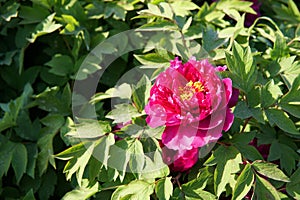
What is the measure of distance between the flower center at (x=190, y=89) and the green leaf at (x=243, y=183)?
0.22 m

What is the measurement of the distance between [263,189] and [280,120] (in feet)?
0.60

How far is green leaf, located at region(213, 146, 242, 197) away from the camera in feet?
4.08

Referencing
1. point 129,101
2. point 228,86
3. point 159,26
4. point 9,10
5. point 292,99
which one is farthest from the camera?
point 9,10

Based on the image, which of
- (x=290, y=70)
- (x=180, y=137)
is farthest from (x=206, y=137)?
(x=290, y=70)

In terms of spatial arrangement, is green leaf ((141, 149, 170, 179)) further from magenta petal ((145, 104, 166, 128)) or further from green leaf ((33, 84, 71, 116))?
green leaf ((33, 84, 71, 116))

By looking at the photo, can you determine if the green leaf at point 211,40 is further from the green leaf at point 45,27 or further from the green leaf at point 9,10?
the green leaf at point 9,10

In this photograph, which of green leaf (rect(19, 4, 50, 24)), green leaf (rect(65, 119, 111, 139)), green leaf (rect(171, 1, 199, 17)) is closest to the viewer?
green leaf (rect(65, 119, 111, 139))

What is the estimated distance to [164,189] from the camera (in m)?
1.26

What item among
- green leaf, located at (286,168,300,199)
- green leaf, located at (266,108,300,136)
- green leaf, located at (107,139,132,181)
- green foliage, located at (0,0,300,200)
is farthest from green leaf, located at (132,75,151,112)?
green leaf, located at (286,168,300,199)

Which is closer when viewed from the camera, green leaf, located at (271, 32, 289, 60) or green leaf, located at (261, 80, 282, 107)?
green leaf, located at (261, 80, 282, 107)

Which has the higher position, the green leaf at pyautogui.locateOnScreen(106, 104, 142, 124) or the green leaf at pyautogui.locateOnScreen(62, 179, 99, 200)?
the green leaf at pyautogui.locateOnScreen(106, 104, 142, 124)

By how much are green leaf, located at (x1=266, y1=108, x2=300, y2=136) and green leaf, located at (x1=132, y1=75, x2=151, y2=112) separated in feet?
1.04

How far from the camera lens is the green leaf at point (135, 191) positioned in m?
1.25

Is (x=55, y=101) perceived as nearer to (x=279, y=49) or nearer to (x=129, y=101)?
(x=129, y=101)
